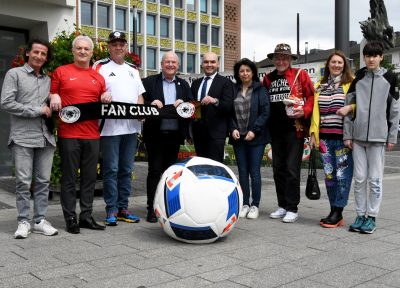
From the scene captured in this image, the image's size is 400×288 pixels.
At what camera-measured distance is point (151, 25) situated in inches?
2392

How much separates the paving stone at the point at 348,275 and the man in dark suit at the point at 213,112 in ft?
8.62

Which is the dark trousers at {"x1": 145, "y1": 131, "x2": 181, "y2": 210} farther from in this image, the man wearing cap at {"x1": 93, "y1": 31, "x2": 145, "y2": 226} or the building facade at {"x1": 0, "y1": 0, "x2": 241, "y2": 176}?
the building facade at {"x1": 0, "y1": 0, "x2": 241, "y2": 176}

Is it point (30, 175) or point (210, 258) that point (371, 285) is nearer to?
point (210, 258)

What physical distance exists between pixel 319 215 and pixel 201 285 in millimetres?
3709

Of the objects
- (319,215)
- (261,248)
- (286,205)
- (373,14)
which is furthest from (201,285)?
(373,14)

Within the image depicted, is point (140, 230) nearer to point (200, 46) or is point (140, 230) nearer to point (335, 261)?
point (335, 261)

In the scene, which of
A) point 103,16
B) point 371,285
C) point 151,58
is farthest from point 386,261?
point 151,58

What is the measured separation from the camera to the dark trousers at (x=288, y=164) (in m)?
6.54

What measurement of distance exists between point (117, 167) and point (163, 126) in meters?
0.80

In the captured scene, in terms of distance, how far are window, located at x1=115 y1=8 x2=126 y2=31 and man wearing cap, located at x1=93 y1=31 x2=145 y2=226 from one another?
52969mm

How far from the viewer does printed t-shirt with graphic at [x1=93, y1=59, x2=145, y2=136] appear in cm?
613

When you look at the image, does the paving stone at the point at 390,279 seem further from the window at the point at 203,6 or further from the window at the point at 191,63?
the window at the point at 203,6

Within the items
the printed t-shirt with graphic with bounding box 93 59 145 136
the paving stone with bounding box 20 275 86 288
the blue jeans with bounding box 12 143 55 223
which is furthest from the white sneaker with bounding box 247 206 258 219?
A: the paving stone with bounding box 20 275 86 288

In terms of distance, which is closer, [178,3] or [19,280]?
[19,280]
